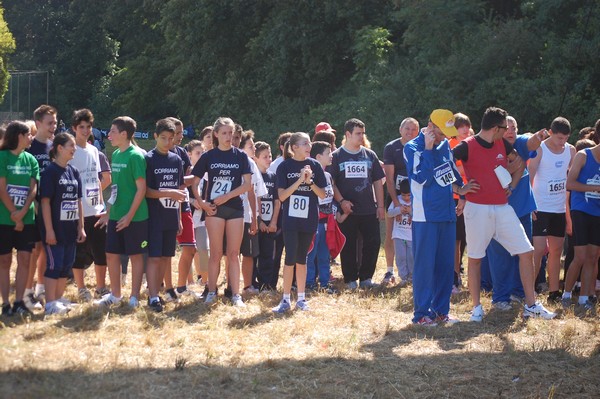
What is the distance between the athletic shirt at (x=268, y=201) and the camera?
10.1 m

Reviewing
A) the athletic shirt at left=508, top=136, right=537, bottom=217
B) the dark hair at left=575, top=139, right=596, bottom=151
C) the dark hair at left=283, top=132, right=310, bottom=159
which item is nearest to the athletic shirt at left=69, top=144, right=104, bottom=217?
the dark hair at left=283, top=132, right=310, bottom=159

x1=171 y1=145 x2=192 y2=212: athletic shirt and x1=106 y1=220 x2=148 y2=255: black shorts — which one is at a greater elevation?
x1=171 y1=145 x2=192 y2=212: athletic shirt

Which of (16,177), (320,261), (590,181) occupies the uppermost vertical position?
(590,181)

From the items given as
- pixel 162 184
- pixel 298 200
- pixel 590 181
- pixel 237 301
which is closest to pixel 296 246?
pixel 298 200

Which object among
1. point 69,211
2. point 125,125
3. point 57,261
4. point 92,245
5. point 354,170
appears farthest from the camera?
point 354,170

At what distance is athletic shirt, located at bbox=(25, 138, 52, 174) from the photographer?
349 inches

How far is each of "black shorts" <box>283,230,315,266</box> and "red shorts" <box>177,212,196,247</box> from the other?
1.46m

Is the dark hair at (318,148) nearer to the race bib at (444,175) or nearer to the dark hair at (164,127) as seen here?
the dark hair at (164,127)

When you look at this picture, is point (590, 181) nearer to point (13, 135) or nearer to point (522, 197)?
point (522, 197)

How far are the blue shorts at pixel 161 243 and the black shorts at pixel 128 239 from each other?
0.06 meters

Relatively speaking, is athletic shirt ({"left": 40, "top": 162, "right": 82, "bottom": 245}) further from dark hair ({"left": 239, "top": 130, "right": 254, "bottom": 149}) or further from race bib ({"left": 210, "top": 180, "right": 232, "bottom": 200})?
dark hair ({"left": 239, "top": 130, "right": 254, "bottom": 149})

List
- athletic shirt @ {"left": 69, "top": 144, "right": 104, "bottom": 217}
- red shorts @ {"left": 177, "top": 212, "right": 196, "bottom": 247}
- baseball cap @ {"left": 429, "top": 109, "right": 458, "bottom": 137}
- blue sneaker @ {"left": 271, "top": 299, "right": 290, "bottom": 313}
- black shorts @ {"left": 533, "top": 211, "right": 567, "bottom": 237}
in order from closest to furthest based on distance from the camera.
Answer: baseball cap @ {"left": 429, "top": 109, "right": 458, "bottom": 137}, blue sneaker @ {"left": 271, "top": 299, "right": 290, "bottom": 313}, athletic shirt @ {"left": 69, "top": 144, "right": 104, "bottom": 217}, black shorts @ {"left": 533, "top": 211, "right": 567, "bottom": 237}, red shorts @ {"left": 177, "top": 212, "right": 196, "bottom": 247}

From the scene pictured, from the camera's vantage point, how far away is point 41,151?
8914 millimetres

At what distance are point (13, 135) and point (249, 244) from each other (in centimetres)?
296
